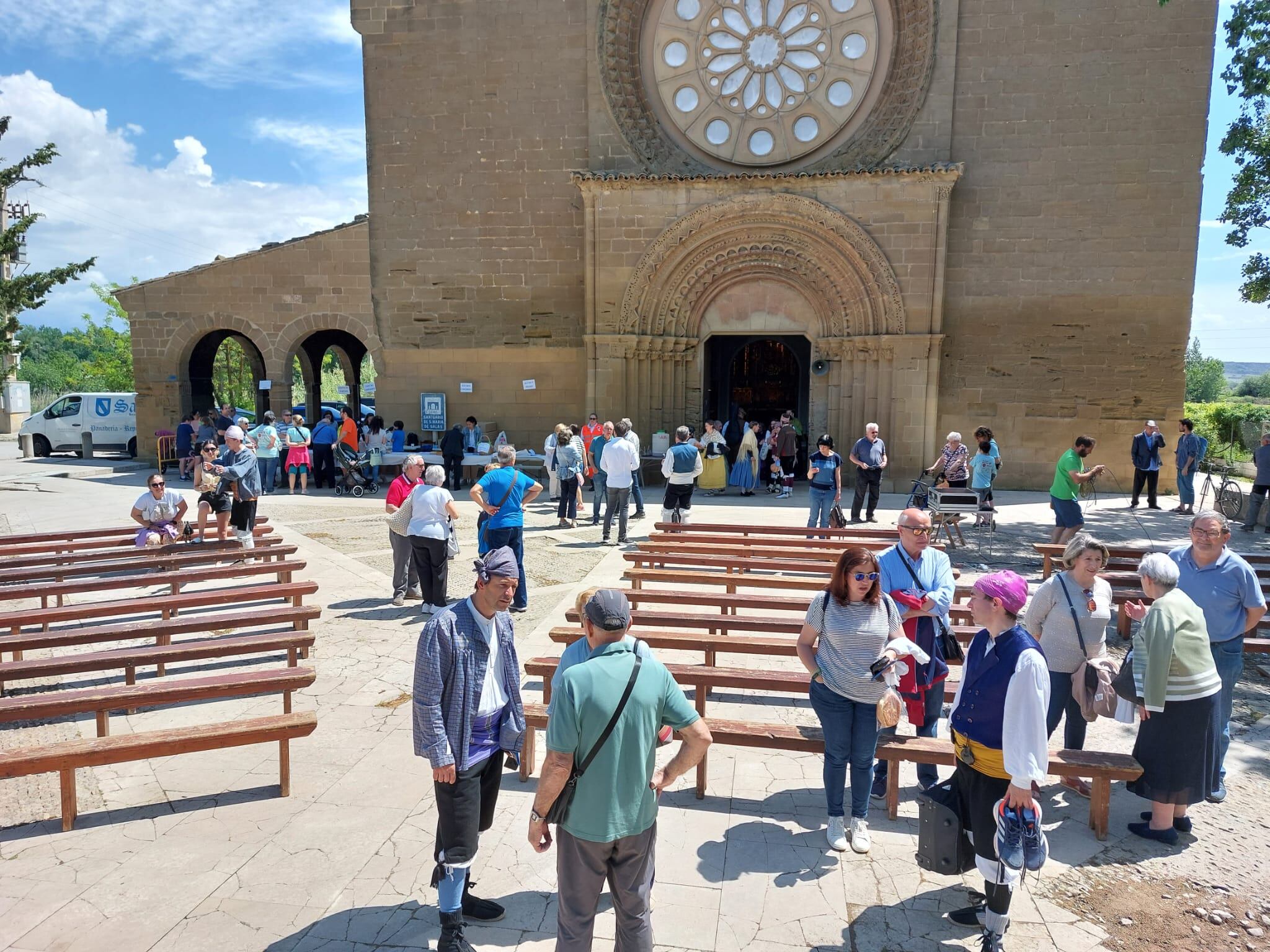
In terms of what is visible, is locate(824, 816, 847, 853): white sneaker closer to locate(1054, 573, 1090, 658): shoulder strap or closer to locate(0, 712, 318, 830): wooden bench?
locate(1054, 573, 1090, 658): shoulder strap

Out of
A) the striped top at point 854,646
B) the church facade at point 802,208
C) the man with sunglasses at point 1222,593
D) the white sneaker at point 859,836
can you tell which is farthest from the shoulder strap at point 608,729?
the church facade at point 802,208

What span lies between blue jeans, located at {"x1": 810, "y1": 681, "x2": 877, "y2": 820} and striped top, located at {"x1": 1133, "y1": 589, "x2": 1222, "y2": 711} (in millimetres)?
1396

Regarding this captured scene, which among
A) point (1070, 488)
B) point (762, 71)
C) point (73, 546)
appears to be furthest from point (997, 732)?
point (762, 71)

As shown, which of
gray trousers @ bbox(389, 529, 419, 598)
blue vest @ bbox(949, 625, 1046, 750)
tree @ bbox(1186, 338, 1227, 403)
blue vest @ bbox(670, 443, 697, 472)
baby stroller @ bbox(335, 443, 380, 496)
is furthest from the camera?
tree @ bbox(1186, 338, 1227, 403)

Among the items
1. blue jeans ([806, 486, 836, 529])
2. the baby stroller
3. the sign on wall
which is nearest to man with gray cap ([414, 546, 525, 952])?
blue jeans ([806, 486, 836, 529])

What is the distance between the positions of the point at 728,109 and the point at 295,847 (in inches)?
602

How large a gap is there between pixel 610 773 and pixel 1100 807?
9.45ft

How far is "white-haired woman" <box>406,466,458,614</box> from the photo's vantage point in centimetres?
718

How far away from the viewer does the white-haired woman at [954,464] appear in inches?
432

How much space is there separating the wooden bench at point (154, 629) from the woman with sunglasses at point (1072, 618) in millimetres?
4770

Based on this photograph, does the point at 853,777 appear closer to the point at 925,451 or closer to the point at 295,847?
the point at 295,847

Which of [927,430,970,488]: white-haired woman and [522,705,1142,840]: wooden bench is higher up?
[927,430,970,488]: white-haired woman

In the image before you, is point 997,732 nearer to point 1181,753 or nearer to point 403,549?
point 1181,753

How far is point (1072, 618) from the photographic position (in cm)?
450
